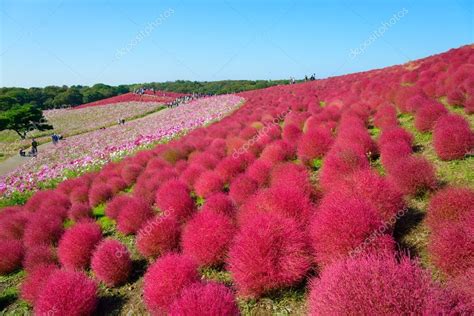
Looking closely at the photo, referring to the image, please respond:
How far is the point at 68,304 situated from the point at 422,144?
297 inches

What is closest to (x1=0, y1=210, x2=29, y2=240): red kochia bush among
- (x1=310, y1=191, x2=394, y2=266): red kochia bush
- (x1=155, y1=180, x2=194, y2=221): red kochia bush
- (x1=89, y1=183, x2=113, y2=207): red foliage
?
(x1=89, y1=183, x2=113, y2=207): red foliage

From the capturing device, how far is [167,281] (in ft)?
14.1

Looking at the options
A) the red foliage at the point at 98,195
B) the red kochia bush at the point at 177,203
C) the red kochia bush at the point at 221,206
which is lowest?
the red foliage at the point at 98,195

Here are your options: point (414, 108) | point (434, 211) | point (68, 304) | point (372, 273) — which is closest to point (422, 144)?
point (414, 108)

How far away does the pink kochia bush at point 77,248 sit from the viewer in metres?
6.34

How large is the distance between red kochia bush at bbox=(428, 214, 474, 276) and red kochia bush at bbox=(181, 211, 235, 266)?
280cm

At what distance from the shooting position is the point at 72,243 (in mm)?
6449

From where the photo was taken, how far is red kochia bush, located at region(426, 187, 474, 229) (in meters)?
3.84

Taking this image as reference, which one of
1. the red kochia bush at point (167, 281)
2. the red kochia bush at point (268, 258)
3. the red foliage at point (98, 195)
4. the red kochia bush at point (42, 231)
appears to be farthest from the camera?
the red foliage at point (98, 195)

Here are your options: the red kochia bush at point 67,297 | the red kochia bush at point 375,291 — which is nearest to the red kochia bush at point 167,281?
the red kochia bush at point 67,297

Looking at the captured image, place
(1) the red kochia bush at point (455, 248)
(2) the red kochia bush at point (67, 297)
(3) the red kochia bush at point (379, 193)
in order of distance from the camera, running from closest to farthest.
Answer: (1) the red kochia bush at point (455, 248) < (3) the red kochia bush at point (379, 193) < (2) the red kochia bush at point (67, 297)

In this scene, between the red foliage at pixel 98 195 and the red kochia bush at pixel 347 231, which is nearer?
the red kochia bush at pixel 347 231

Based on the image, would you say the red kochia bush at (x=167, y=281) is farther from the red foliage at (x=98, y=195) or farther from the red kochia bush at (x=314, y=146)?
the red foliage at (x=98, y=195)

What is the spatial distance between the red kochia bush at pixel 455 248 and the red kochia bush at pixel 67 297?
464 centimetres
